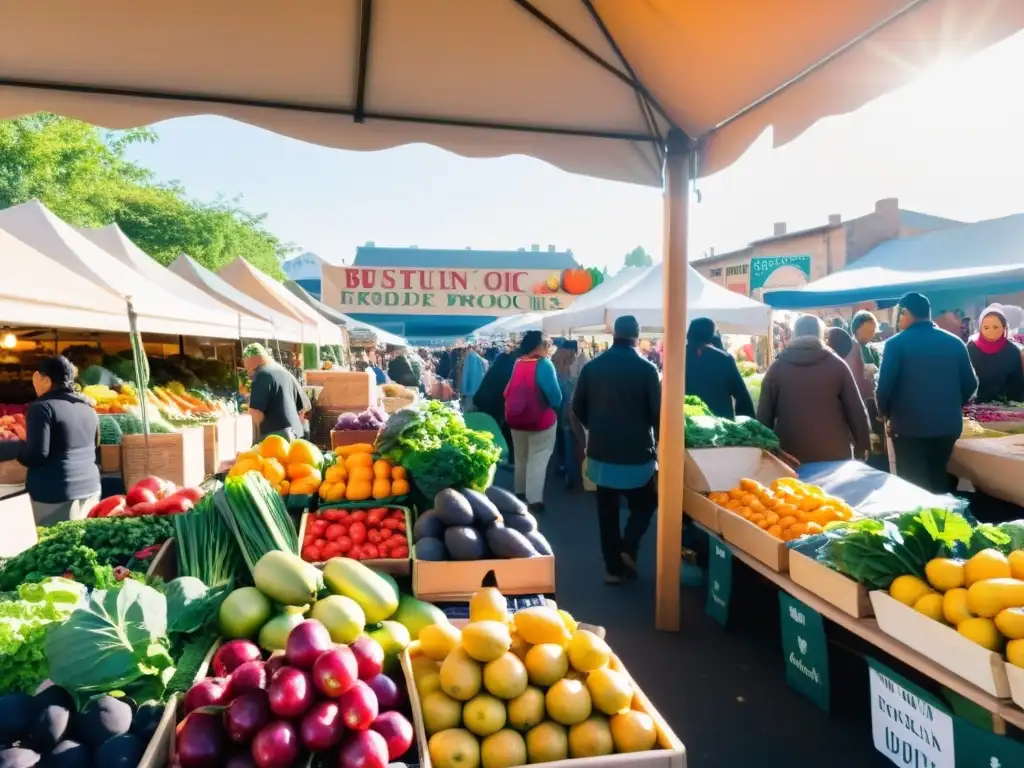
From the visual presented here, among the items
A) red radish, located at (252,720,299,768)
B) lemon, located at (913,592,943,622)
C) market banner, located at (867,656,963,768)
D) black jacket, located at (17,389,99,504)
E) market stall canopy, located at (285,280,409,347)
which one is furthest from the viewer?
market stall canopy, located at (285,280,409,347)

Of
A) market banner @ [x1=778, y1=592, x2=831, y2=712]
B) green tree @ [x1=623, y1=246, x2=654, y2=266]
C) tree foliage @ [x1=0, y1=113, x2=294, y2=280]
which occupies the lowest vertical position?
market banner @ [x1=778, y1=592, x2=831, y2=712]

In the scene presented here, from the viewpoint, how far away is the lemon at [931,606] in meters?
2.42

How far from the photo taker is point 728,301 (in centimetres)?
848

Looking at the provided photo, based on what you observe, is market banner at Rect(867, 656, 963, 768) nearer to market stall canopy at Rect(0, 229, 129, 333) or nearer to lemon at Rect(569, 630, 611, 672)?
lemon at Rect(569, 630, 611, 672)

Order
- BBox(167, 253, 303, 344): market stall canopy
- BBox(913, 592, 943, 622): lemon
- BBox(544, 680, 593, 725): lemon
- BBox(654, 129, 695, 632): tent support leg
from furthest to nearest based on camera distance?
BBox(167, 253, 303, 344): market stall canopy, BBox(654, 129, 695, 632): tent support leg, BBox(913, 592, 943, 622): lemon, BBox(544, 680, 593, 725): lemon

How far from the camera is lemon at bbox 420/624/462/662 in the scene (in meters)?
2.07

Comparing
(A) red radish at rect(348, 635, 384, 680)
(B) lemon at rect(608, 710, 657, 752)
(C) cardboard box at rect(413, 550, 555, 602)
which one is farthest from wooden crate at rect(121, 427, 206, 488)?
(B) lemon at rect(608, 710, 657, 752)

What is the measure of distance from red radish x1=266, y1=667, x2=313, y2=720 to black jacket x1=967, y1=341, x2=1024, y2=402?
24.8 feet

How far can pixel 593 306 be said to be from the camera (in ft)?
29.8

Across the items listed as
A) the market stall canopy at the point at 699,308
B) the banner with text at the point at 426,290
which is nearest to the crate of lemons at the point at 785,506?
the market stall canopy at the point at 699,308

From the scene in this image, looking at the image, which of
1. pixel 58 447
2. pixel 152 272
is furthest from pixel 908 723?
pixel 152 272

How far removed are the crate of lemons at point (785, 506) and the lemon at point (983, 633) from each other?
120 centimetres

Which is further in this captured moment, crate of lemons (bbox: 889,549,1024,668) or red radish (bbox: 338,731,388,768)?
crate of lemons (bbox: 889,549,1024,668)

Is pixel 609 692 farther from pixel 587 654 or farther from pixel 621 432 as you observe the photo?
pixel 621 432
